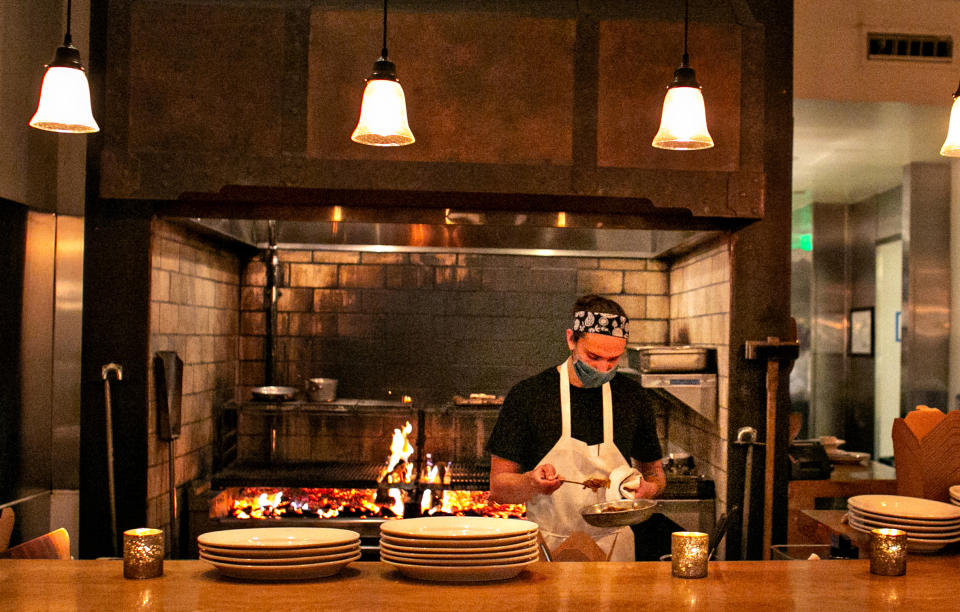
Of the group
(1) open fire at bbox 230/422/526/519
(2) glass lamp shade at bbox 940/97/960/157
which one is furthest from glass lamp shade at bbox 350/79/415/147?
(1) open fire at bbox 230/422/526/519

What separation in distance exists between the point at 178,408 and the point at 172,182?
3.85 ft

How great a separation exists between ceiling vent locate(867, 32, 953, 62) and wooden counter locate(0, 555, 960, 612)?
3.62 meters

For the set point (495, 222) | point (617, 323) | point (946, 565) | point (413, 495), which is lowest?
point (413, 495)

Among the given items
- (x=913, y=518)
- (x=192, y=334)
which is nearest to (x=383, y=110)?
Result: (x=913, y=518)

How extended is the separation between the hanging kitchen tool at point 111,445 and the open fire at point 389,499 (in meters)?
0.90

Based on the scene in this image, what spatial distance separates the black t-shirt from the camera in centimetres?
350

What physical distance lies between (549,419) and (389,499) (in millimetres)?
2230

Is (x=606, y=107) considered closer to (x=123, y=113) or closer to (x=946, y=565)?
(x=123, y=113)

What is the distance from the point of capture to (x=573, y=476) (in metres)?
3.46

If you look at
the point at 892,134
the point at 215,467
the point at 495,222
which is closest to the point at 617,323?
the point at 495,222

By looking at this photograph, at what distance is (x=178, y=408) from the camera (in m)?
4.63

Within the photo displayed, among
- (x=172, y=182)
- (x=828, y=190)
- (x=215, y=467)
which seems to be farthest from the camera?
(x=828, y=190)

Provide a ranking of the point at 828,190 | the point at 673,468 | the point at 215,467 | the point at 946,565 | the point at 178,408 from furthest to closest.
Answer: the point at 828,190
the point at 215,467
the point at 673,468
the point at 178,408
the point at 946,565

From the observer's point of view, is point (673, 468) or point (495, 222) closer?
point (495, 222)
